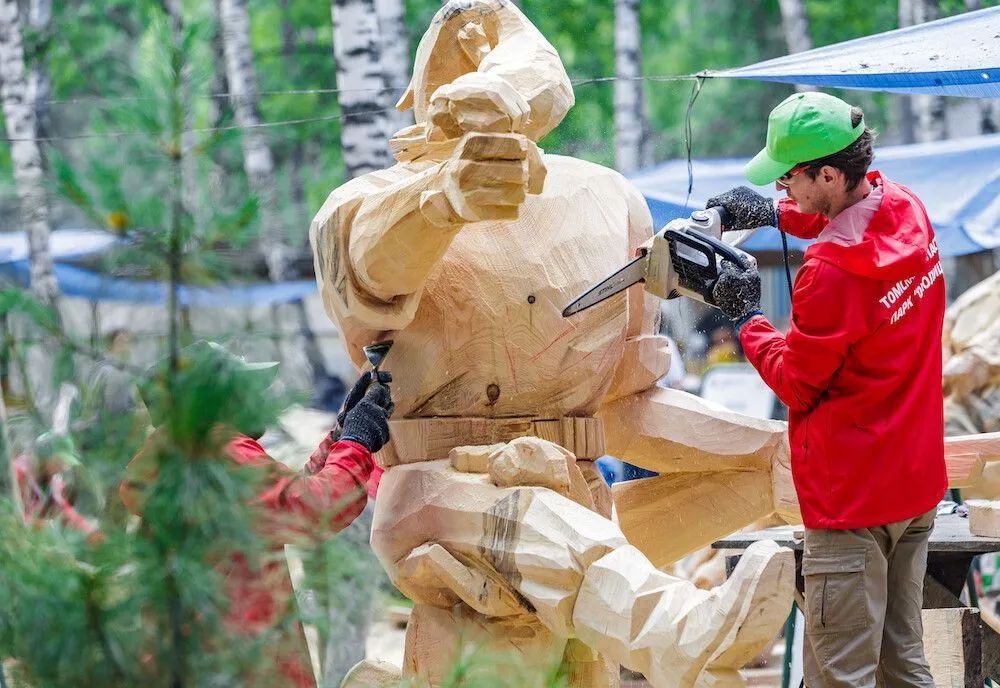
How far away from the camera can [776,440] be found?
3.22m

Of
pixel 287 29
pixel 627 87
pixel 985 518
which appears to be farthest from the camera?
pixel 287 29

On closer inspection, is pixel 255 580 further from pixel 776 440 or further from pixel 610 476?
pixel 610 476

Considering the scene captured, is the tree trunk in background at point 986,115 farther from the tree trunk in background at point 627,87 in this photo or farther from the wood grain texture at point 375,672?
the wood grain texture at point 375,672

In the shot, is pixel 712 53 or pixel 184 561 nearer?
pixel 184 561

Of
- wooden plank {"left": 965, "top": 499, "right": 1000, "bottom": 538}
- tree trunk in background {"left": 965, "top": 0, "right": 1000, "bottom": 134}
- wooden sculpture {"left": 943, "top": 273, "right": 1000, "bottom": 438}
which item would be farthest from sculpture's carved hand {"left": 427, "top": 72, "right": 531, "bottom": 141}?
tree trunk in background {"left": 965, "top": 0, "right": 1000, "bottom": 134}

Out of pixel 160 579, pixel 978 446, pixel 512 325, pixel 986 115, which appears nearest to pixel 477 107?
pixel 512 325

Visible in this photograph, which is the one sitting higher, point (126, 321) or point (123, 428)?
point (126, 321)

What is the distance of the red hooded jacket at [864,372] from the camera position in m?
2.59

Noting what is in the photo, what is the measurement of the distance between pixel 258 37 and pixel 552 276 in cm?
1515

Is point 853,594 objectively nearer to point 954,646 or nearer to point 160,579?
point 954,646

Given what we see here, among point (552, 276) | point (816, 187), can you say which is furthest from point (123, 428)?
point (816, 187)

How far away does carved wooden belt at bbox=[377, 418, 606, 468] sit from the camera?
2.79 metres

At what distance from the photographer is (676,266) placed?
270 cm

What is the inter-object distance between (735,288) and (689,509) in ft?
2.69
